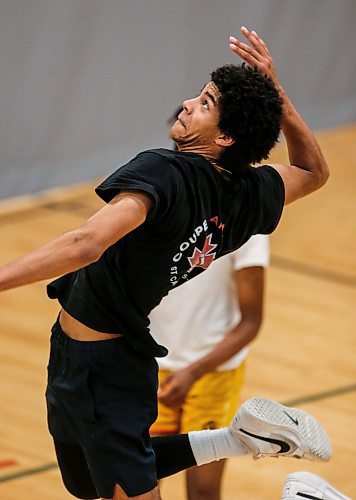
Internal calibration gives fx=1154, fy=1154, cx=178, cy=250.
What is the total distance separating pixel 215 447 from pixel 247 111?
1.13m

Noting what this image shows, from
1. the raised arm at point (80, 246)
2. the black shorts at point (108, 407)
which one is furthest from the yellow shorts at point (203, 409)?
the raised arm at point (80, 246)

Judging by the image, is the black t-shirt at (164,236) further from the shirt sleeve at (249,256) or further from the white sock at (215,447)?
the shirt sleeve at (249,256)

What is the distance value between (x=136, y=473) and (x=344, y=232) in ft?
20.3

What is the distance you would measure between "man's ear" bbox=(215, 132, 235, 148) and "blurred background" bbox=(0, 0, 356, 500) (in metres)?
2.46

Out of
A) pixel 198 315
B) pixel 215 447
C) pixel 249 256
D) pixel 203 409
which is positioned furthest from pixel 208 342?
pixel 215 447

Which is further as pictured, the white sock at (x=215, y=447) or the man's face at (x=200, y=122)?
the white sock at (x=215, y=447)

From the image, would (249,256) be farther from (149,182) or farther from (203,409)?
(149,182)

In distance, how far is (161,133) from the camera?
10359 millimetres

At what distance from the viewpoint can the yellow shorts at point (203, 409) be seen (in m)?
4.50

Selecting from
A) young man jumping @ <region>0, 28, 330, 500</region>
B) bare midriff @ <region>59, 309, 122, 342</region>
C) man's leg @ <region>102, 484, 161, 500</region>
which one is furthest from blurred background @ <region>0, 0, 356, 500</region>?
bare midriff @ <region>59, 309, 122, 342</region>

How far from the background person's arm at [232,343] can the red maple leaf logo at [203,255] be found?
34.7 inches

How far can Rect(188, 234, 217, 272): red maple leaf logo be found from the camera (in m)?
3.43

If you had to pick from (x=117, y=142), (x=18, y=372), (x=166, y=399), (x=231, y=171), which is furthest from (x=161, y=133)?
(x=231, y=171)

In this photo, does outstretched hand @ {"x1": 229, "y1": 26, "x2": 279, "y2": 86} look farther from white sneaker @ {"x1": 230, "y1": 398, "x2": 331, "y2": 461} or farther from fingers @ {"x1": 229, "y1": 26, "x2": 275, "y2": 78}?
white sneaker @ {"x1": 230, "y1": 398, "x2": 331, "y2": 461}
